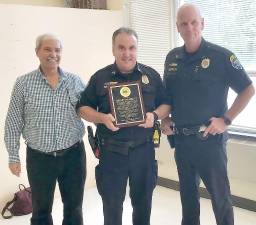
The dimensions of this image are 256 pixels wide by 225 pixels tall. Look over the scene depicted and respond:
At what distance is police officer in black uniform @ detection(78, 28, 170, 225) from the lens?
2018 mm

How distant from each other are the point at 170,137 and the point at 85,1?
7.66ft

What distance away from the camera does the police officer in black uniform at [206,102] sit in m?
2.10

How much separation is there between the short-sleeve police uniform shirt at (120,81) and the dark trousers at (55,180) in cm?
32

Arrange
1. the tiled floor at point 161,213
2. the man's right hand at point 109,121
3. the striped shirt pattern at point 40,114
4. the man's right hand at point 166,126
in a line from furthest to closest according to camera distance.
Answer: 1. the tiled floor at point 161,213
2. the man's right hand at point 166,126
3. the striped shirt pattern at point 40,114
4. the man's right hand at point 109,121

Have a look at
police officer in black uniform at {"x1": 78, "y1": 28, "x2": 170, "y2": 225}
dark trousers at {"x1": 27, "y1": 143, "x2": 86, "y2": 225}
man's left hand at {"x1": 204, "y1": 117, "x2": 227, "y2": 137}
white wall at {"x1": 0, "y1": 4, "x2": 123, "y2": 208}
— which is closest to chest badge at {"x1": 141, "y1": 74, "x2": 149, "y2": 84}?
police officer in black uniform at {"x1": 78, "y1": 28, "x2": 170, "y2": 225}

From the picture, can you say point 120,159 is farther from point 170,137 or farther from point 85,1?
point 85,1

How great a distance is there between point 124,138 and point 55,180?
1.96ft

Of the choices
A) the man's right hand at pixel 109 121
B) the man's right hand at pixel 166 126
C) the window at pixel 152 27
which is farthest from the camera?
the window at pixel 152 27

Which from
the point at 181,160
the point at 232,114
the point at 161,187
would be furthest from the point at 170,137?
the point at 161,187

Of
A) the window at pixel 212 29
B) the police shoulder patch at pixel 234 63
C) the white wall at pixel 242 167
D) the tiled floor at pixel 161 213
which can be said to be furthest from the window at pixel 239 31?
the police shoulder patch at pixel 234 63

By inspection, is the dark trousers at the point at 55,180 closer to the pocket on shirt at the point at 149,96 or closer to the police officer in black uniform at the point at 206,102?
the pocket on shirt at the point at 149,96

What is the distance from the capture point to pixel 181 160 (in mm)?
2229

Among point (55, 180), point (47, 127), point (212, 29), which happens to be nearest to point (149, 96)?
point (47, 127)

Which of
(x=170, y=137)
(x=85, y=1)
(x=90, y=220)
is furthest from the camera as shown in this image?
(x=85, y=1)
